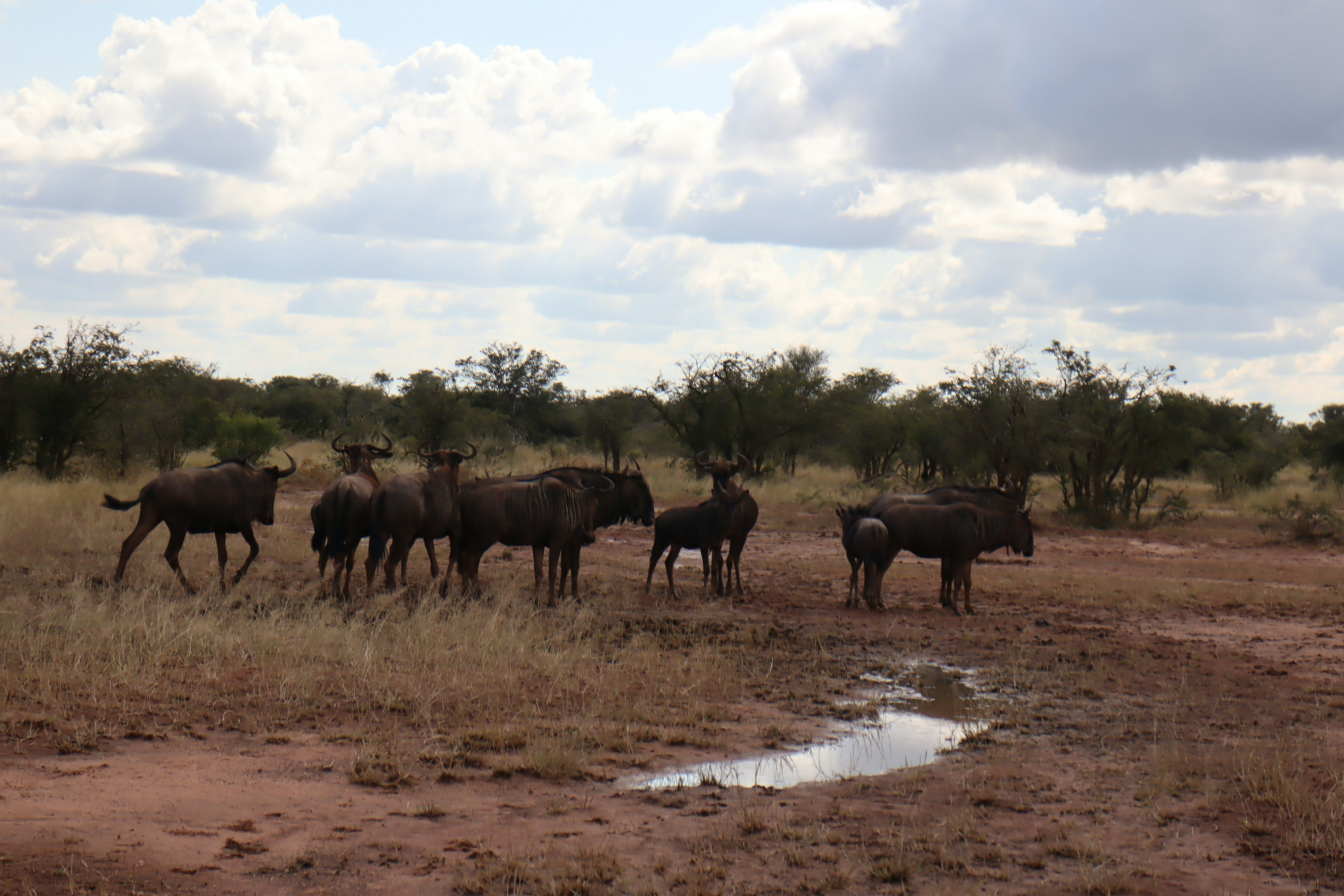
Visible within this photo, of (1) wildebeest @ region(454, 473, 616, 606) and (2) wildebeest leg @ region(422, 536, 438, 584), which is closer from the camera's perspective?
(1) wildebeest @ region(454, 473, 616, 606)

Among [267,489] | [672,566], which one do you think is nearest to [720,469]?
[672,566]

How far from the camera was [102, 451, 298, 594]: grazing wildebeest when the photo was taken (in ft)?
37.0

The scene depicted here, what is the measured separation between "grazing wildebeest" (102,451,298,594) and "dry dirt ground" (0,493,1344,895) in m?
5.39

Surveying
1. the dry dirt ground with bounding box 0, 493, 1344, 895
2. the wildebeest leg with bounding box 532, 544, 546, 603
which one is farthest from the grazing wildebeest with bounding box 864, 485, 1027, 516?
the dry dirt ground with bounding box 0, 493, 1344, 895

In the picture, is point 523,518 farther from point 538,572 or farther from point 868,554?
point 868,554

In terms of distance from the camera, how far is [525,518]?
11.9 meters

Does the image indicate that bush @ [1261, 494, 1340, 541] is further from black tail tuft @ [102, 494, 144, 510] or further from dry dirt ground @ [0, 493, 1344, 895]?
black tail tuft @ [102, 494, 144, 510]

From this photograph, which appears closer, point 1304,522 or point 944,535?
point 944,535

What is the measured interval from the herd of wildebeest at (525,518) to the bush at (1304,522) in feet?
41.8

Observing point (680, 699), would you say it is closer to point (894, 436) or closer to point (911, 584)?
point (911, 584)

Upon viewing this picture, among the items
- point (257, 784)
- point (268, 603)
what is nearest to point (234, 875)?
point (257, 784)

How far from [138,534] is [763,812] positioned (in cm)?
846

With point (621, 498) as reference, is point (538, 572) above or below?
below

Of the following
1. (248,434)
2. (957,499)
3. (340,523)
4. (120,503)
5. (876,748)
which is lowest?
(876,748)
